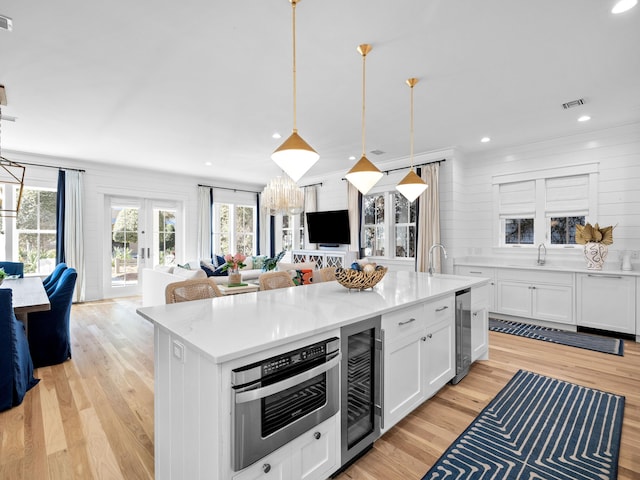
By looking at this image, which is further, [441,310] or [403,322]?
[441,310]

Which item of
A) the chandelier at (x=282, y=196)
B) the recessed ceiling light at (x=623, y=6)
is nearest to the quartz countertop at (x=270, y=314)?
the recessed ceiling light at (x=623, y=6)

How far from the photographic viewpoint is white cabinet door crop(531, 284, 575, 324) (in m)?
4.26

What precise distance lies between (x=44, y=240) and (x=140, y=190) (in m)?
1.89

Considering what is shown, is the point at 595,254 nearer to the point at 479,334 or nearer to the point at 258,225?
the point at 479,334

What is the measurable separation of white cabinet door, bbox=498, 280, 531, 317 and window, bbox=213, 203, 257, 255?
6.00 metres

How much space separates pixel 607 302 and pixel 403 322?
3652 millimetres

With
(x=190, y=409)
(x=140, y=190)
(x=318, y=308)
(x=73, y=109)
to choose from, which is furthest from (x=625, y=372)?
(x=140, y=190)

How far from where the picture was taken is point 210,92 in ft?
10.7

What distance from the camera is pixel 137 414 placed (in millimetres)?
2303

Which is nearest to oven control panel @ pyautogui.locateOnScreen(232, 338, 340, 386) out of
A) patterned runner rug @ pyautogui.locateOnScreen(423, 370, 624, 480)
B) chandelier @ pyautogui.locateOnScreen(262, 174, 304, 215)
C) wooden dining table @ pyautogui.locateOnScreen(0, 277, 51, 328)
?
patterned runner rug @ pyautogui.locateOnScreen(423, 370, 624, 480)

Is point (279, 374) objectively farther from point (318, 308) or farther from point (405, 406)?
point (405, 406)

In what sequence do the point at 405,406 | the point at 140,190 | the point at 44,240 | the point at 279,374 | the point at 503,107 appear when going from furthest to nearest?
the point at 140,190
the point at 44,240
the point at 503,107
the point at 405,406
the point at 279,374

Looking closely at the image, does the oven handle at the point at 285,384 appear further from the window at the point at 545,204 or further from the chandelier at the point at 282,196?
the window at the point at 545,204

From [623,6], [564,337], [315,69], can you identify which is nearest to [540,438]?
[564,337]
